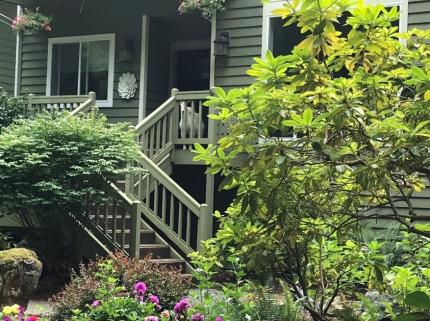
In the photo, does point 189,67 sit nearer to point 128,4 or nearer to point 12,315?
point 128,4

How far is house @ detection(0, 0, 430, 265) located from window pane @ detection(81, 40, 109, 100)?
0.07 ft

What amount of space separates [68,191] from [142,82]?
4.88 m

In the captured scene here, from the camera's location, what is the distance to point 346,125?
10.7ft

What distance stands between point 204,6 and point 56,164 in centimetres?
431

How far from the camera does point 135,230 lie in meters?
8.45

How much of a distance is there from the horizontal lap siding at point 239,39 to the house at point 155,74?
18 millimetres

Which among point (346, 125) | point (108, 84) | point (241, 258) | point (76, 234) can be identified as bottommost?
point (76, 234)

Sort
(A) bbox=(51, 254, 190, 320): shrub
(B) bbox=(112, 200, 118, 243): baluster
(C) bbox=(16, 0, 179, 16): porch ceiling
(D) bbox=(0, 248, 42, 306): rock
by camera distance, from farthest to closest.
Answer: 1. (C) bbox=(16, 0, 179, 16): porch ceiling
2. (B) bbox=(112, 200, 118, 243): baluster
3. (D) bbox=(0, 248, 42, 306): rock
4. (A) bbox=(51, 254, 190, 320): shrub

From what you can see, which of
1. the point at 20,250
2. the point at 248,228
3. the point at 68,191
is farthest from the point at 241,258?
the point at 68,191

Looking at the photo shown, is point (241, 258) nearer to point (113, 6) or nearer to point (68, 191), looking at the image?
point (68, 191)

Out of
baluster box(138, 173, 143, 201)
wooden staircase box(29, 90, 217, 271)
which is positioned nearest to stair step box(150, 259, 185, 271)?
wooden staircase box(29, 90, 217, 271)

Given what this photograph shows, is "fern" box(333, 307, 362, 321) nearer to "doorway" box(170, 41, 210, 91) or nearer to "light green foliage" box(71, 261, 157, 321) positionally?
"light green foliage" box(71, 261, 157, 321)

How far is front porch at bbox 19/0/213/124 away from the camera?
1266cm

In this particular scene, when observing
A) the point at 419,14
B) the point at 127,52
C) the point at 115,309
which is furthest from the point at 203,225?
the point at 127,52
